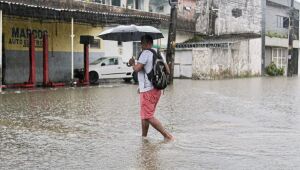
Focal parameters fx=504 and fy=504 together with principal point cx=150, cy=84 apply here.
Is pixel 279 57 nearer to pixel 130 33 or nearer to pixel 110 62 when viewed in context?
pixel 110 62

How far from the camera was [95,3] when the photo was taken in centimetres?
2841

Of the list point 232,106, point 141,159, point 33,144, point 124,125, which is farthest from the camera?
point 232,106

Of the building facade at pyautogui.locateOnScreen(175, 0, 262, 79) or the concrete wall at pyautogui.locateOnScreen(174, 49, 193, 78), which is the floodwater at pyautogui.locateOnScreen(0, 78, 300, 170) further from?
the concrete wall at pyautogui.locateOnScreen(174, 49, 193, 78)

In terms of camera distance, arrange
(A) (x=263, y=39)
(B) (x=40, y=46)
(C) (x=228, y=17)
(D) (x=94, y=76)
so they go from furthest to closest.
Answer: (A) (x=263, y=39) → (C) (x=228, y=17) → (D) (x=94, y=76) → (B) (x=40, y=46)

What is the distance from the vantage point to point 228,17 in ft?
135

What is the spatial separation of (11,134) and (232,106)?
716cm

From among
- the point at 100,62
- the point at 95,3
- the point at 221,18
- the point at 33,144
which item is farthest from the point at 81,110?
the point at 221,18

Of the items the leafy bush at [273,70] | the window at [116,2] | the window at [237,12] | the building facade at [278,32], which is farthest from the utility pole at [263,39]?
the window at [116,2]

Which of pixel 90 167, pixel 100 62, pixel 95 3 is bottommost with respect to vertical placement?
pixel 90 167

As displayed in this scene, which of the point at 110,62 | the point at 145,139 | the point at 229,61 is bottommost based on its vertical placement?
the point at 145,139

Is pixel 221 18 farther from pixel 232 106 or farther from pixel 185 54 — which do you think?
pixel 232 106

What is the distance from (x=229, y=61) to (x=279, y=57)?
1118 centimetres

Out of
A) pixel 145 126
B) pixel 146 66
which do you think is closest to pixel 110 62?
pixel 145 126

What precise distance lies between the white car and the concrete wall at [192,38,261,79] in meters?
7.69
